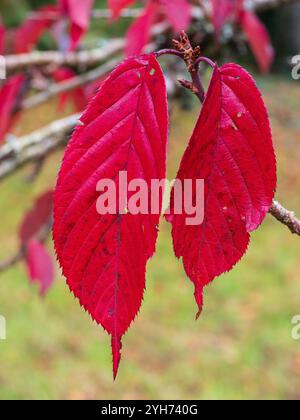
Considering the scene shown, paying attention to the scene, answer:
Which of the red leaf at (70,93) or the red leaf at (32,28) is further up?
the red leaf at (32,28)

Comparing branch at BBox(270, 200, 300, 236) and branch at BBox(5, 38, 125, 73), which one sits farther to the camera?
branch at BBox(5, 38, 125, 73)

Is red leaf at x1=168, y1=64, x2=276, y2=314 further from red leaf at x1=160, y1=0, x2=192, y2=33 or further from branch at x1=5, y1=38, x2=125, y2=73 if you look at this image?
branch at x1=5, y1=38, x2=125, y2=73

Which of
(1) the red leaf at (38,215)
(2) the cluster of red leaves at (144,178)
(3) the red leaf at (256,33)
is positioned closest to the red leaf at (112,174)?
(2) the cluster of red leaves at (144,178)

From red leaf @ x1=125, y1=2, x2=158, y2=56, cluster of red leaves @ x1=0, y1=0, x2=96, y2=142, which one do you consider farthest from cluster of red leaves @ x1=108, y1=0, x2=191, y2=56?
cluster of red leaves @ x1=0, y1=0, x2=96, y2=142

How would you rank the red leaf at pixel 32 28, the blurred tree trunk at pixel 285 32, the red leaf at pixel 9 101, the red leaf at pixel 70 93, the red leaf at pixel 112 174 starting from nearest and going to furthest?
the red leaf at pixel 112 174 → the red leaf at pixel 9 101 → the red leaf at pixel 32 28 → the red leaf at pixel 70 93 → the blurred tree trunk at pixel 285 32

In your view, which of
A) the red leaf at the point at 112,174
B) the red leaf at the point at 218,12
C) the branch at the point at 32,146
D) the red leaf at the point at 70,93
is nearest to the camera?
the red leaf at the point at 112,174

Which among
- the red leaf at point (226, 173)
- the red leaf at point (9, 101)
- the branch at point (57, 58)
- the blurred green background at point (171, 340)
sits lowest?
the blurred green background at point (171, 340)

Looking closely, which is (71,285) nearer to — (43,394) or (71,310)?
(43,394)

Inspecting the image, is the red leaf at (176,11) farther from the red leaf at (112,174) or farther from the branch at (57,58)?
the red leaf at (112,174)
